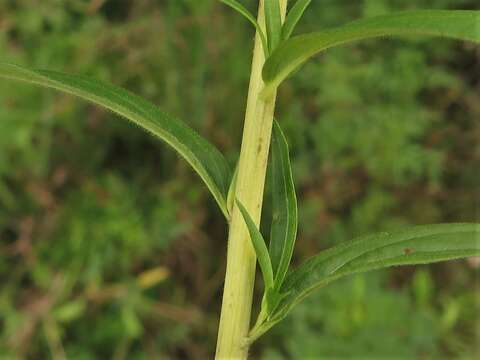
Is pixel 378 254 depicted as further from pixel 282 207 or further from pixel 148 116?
pixel 148 116

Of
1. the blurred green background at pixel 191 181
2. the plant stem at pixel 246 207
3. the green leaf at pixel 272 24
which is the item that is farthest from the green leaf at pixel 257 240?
the blurred green background at pixel 191 181

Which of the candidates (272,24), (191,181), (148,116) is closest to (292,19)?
(272,24)

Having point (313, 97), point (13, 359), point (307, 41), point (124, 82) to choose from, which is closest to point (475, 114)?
point (313, 97)

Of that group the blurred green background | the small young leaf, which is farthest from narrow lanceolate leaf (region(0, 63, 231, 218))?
the blurred green background

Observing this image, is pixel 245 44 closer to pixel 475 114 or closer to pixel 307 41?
pixel 475 114

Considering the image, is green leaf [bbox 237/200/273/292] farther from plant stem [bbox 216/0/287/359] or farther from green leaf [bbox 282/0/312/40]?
green leaf [bbox 282/0/312/40]

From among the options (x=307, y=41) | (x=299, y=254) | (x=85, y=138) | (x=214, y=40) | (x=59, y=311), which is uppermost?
(x=214, y=40)

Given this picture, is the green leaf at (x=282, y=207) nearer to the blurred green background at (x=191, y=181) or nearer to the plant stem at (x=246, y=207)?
the plant stem at (x=246, y=207)
